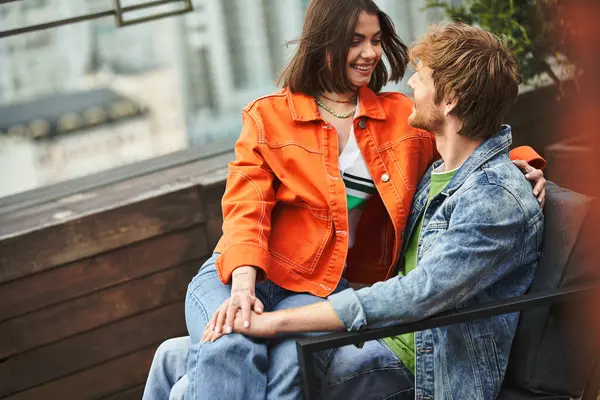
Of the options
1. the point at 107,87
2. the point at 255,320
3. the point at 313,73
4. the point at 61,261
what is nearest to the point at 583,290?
the point at 255,320

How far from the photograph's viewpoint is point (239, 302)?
216 centimetres

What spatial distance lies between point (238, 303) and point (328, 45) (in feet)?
2.43

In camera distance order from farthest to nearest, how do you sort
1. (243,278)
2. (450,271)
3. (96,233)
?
1. (96,233)
2. (243,278)
3. (450,271)

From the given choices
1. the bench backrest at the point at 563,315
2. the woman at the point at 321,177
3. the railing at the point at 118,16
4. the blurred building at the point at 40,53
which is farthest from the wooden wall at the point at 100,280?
the bench backrest at the point at 563,315

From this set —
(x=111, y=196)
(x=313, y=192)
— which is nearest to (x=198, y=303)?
(x=313, y=192)

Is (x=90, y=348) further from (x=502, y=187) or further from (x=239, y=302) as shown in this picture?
(x=502, y=187)

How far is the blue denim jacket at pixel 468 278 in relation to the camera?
2.01m

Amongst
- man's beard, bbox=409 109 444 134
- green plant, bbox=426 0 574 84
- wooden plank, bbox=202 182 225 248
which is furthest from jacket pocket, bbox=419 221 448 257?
green plant, bbox=426 0 574 84

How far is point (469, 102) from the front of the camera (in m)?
2.11

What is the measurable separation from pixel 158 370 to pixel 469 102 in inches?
40.5

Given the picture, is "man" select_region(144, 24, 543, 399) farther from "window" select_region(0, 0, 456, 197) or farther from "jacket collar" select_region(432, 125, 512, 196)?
"window" select_region(0, 0, 456, 197)

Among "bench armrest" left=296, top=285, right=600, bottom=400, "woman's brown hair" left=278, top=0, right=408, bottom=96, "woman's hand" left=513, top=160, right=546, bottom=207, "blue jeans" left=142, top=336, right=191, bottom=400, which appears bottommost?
"blue jeans" left=142, top=336, right=191, bottom=400

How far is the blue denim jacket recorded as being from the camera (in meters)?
2.01

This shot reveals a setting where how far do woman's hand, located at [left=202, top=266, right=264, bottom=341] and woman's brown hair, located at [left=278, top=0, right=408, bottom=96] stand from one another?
0.56m
